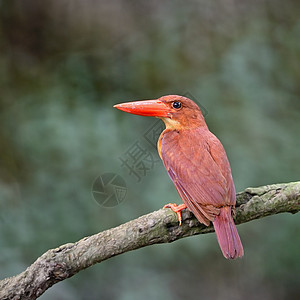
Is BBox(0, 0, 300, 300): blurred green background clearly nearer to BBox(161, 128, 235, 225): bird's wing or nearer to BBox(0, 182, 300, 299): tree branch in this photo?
BBox(161, 128, 235, 225): bird's wing

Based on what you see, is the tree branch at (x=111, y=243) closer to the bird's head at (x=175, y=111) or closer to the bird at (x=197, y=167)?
the bird at (x=197, y=167)

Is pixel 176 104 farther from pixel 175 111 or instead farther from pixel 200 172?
pixel 200 172

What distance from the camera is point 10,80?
12.9 feet

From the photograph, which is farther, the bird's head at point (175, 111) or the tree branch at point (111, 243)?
the bird's head at point (175, 111)

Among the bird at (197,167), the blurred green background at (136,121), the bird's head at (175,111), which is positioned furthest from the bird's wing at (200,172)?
the blurred green background at (136,121)

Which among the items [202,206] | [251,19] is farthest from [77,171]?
[251,19]

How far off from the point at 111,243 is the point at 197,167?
1.70 ft

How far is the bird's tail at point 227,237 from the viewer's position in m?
1.96

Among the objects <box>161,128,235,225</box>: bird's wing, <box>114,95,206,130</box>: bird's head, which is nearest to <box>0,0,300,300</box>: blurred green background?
<box>114,95,206,130</box>: bird's head

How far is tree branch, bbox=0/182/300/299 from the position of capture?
1952 mm

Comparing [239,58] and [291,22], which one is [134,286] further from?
[291,22]

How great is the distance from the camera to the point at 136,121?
11.2 ft

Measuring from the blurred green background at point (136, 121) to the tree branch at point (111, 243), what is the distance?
102 cm

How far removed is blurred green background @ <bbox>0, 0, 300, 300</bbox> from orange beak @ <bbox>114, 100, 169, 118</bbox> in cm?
75
